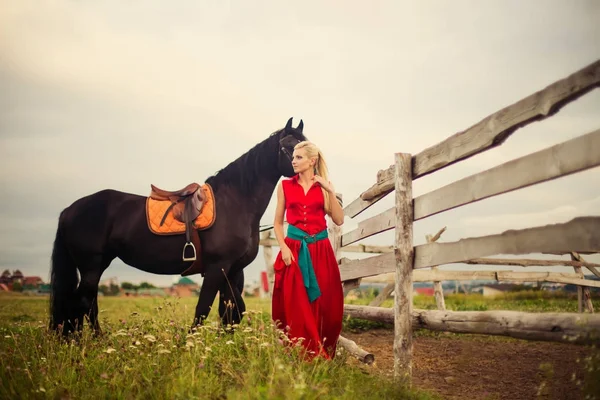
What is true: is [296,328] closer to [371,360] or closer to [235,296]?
[371,360]

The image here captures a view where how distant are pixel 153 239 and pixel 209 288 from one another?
39.0 inches

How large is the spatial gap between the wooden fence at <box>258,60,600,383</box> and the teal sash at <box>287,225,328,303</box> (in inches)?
29.6

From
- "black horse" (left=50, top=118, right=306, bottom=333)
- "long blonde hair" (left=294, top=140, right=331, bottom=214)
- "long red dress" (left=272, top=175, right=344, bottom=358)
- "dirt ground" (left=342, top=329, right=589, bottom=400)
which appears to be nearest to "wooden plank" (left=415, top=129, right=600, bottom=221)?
"long blonde hair" (left=294, top=140, right=331, bottom=214)

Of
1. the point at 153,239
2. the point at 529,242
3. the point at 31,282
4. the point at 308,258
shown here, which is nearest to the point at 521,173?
the point at 529,242

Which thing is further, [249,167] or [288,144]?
[249,167]

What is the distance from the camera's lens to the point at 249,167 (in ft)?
20.0

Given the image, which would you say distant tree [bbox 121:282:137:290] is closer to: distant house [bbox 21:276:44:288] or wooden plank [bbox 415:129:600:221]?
distant house [bbox 21:276:44:288]

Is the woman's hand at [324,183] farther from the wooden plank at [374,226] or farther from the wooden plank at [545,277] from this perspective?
the wooden plank at [545,277]

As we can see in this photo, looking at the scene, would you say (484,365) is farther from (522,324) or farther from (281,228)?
(281,228)

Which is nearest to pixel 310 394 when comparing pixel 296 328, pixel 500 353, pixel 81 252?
pixel 296 328

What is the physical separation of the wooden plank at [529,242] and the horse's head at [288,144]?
2.13m

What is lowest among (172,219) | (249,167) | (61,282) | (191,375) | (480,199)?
(191,375)

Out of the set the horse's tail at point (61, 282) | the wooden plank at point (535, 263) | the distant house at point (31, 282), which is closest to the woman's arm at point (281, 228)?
the horse's tail at point (61, 282)

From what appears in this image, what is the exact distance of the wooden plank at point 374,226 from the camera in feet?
16.4
